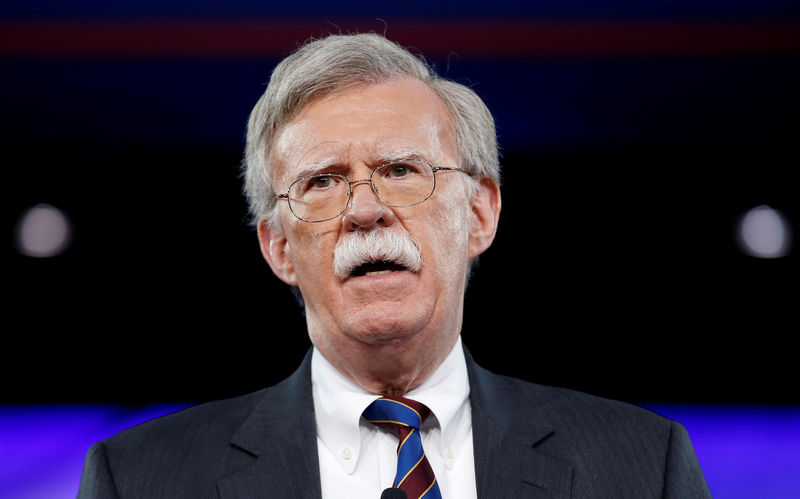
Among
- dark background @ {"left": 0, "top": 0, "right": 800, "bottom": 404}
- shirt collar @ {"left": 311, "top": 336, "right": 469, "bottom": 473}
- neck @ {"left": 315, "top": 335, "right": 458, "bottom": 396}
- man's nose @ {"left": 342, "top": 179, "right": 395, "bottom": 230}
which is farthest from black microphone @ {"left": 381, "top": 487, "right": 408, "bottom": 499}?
dark background @ {"left": 0, "top": 0, "right": 800, "bottom": 404}

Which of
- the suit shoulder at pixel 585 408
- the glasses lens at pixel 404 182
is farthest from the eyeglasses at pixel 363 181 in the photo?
the suit shoulder at pixel 585 408

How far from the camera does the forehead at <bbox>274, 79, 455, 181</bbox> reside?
164cm

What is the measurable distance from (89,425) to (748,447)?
376 cm

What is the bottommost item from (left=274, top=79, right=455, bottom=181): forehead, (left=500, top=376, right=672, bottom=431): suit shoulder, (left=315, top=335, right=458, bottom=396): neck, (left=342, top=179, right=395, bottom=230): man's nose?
(left=500, top=376, right=672, bottom=431): suit shoulder

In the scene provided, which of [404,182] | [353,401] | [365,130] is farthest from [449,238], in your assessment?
[353,401]

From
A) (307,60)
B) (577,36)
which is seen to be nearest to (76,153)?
(577,36)

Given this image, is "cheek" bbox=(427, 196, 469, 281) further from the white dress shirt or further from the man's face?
the white dress shirt

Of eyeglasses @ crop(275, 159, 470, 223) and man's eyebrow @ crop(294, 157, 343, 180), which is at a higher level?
man's eyebrow @ crop(294, 157, 343, 180)

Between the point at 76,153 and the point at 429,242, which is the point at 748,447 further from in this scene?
the point at 76,153

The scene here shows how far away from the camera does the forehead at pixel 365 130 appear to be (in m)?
1.64

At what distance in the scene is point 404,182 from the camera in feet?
5.39

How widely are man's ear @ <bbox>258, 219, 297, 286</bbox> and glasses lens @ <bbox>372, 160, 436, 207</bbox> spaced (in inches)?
12.2

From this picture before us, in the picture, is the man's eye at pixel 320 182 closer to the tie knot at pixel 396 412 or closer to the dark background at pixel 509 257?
the tie knot at pixel 396 412

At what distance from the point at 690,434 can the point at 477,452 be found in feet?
11.3
